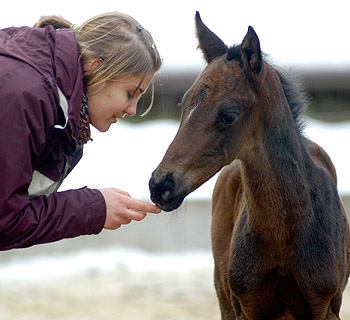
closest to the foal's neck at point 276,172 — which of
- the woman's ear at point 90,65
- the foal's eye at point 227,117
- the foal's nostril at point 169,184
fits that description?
the foal's eye at point 227,117

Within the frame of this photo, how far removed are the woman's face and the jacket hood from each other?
0.16 meters

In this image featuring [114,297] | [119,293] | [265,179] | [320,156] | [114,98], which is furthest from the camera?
[119,293]

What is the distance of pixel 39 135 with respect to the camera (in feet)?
6.70

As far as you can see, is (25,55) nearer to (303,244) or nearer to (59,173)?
(59,173)

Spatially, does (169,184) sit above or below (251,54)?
below

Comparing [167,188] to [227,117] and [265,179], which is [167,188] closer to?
[227,117]

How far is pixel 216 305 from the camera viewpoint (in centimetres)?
477

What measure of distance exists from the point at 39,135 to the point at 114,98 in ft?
1.36

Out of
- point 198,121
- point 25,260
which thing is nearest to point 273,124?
point 198,121

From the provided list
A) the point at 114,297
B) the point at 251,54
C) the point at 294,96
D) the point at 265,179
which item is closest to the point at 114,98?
the point at 251,54

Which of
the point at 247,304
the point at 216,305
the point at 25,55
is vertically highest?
the point at 25,55

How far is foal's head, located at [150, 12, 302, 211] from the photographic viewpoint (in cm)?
238

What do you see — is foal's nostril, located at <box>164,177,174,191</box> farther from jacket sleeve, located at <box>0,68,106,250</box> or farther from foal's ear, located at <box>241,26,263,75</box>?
foal's ear, located at <box>241,26,263,75</box>

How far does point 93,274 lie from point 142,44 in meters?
3.59
